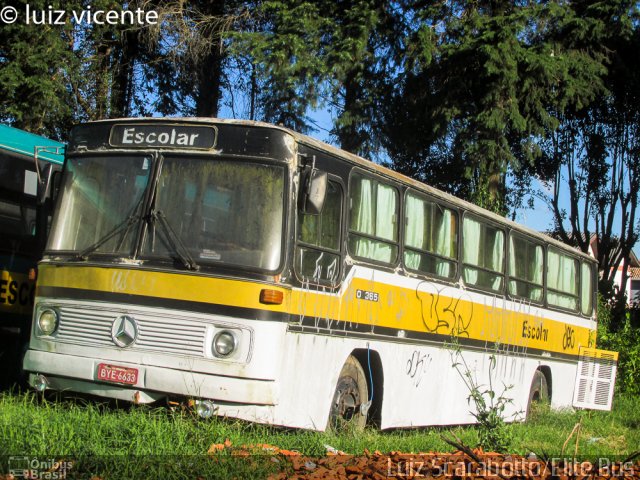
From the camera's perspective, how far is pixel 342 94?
2200 centimetres

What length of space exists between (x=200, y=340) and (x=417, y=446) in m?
2.31

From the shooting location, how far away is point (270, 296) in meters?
7.47

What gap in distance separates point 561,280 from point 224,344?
28.6 ft

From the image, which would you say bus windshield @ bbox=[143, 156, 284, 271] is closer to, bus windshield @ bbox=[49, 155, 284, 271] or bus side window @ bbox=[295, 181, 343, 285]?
bus windshield @ bbox=[49, 155, 284, 271]

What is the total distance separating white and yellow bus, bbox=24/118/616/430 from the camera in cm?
748

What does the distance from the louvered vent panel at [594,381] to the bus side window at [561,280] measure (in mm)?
902

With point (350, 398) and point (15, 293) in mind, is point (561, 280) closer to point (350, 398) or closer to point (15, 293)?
point (350, 398)

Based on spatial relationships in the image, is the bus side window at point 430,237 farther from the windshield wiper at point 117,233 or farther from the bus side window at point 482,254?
the windshield wiper at point 117,233

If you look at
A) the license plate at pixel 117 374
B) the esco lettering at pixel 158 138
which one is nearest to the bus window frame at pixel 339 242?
the esco lettering at pixel 158 138

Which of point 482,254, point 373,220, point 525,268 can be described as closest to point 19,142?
point 373,220

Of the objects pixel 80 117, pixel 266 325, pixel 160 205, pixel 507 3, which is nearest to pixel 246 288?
pixel 266 325

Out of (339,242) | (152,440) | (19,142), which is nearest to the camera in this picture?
(152,440)

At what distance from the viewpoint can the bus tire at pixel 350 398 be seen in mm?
8625

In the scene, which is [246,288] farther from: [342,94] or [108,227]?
[342,94]
